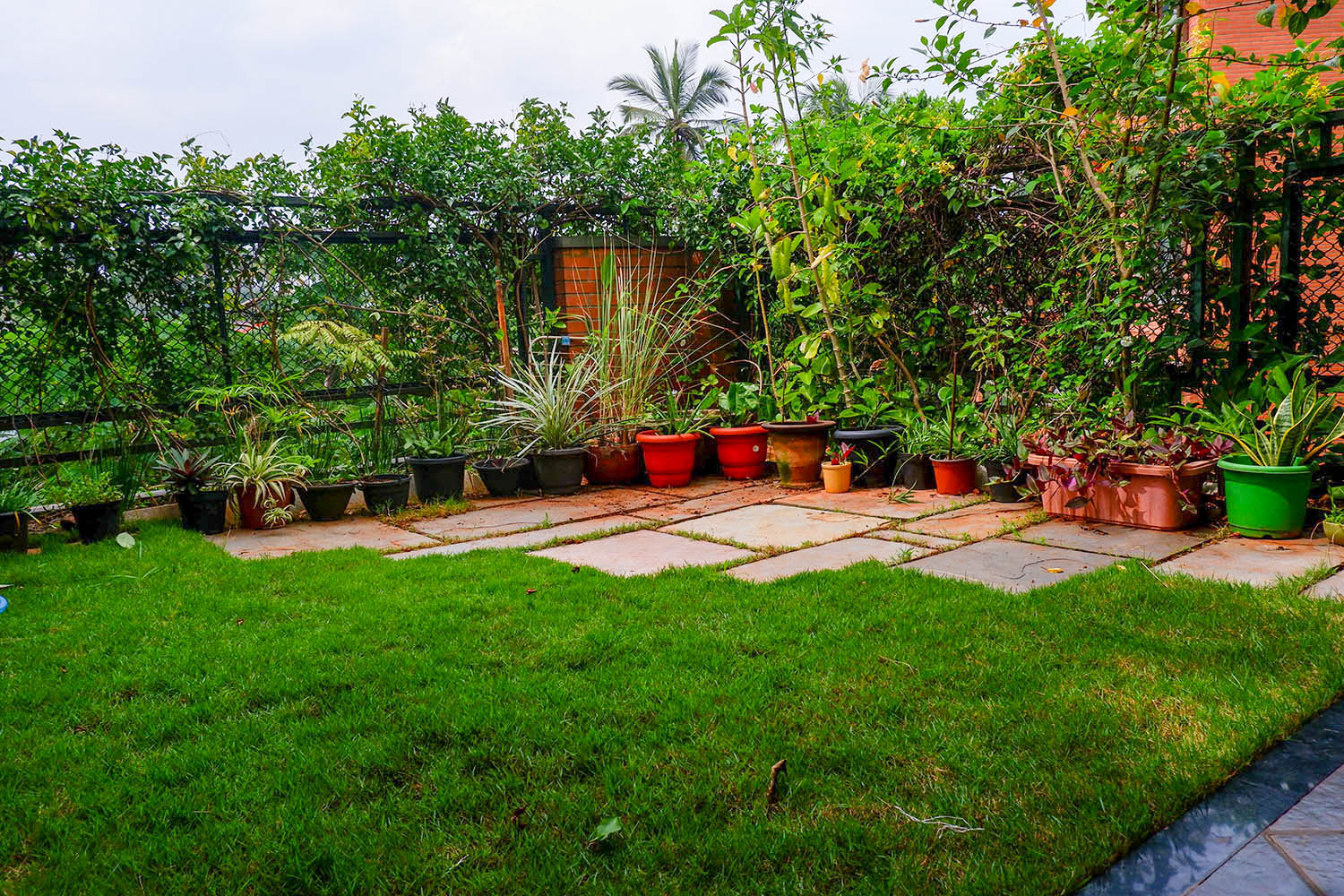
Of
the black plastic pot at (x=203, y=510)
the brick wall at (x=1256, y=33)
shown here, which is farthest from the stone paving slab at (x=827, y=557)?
the brick wall at (x=1256, y=33)

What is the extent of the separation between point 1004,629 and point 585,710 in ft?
3.94

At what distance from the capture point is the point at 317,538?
13.7 feet

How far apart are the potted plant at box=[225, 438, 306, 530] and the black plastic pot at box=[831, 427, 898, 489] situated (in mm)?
2955

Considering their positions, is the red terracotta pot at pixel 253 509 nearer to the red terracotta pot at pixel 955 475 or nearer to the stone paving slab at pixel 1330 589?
the red terracotta pot at pixel 955 475

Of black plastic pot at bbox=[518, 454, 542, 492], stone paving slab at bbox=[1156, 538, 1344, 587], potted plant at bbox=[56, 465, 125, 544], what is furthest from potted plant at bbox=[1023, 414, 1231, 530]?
potted plant at bbox=[56, 465, 125, 544]

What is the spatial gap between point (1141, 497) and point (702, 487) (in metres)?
2.41

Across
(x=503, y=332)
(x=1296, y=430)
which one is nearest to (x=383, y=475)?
(x=503, y=332)

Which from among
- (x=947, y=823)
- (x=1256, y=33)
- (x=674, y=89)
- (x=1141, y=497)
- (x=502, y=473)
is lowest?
(x=947, y=823)

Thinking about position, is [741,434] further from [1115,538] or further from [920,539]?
[1115,538]

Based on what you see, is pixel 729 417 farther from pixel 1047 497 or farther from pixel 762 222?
pixel 1047 497

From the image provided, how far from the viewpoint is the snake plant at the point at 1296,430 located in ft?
11.7

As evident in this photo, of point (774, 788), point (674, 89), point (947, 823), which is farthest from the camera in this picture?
point (674, 89)

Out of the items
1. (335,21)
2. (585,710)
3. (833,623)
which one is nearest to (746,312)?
(335,21)

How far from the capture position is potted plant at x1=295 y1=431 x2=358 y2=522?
4590 mm
